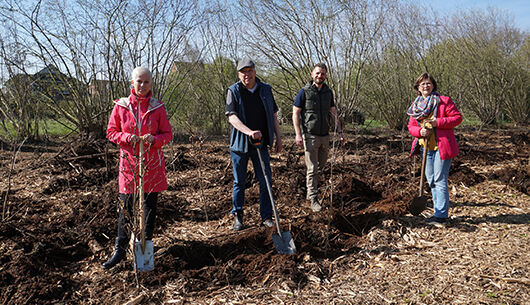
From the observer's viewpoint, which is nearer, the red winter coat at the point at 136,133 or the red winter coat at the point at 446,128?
the red winter coat at the point at 136,133

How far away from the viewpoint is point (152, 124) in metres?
3.04

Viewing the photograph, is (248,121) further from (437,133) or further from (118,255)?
(437,133)

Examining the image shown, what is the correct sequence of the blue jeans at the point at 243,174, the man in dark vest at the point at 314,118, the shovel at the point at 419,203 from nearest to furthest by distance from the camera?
1. the blue jeans at the point at 243,174
2. the shovel at the point at 419,203
3. the man in dark vest at the point at 314,118

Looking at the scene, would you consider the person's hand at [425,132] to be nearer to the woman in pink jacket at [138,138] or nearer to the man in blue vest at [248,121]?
the man in blue vest at [248,121]

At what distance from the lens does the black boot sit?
3062mm

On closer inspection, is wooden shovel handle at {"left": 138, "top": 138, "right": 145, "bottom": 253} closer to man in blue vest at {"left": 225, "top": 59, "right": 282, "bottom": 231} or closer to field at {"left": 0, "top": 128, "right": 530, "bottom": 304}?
field at {"left": 0, "top": 128, "right": 530, "bottom": 304}

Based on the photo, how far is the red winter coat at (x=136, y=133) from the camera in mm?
2951

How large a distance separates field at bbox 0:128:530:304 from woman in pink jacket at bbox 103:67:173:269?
15.4 inches

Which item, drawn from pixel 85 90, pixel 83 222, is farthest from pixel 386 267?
pixel 85 90

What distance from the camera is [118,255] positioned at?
10.2ft

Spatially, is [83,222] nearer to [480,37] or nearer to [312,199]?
[312,199]

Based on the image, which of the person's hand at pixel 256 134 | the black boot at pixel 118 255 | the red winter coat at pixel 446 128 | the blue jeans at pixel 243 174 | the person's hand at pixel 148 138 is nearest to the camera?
the person's hand at pixel 148 138

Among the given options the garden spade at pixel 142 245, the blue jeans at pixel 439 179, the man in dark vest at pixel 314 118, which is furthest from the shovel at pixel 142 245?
the blue jeans at pixel 439 179

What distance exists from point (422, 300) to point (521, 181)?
370cm
